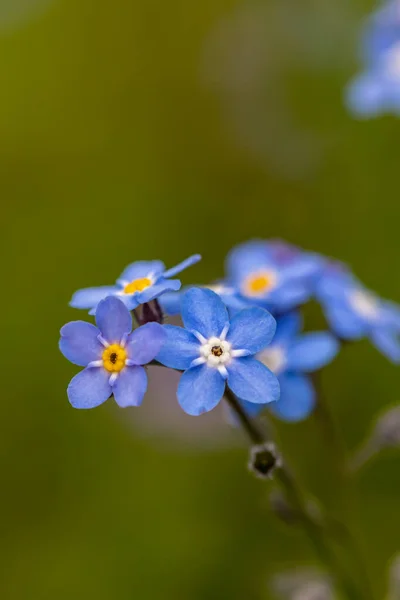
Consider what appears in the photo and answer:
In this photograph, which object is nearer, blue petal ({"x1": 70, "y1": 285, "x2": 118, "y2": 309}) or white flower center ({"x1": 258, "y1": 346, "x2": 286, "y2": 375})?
blue petal ({"x1": 70, "y1": 285, "x2": 118, "y2": 309})

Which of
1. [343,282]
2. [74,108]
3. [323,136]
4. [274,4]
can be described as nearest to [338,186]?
[323,136]

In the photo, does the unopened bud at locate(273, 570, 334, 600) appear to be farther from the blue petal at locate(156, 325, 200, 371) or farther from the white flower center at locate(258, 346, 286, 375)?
the blue petal at locate(156, 325, 200, 371)

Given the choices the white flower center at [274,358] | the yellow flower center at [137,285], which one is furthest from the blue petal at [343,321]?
the yellow flower center at [137,285]

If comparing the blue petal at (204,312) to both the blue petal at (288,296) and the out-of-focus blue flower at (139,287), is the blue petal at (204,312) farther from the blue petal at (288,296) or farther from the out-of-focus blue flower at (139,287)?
the blue petal at (288,296)

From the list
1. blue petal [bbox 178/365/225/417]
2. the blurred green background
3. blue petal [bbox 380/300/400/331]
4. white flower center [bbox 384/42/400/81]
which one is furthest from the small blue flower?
white flower center [bbox 384/42/400/81]

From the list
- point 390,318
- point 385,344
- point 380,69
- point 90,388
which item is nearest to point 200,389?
point 90,388
